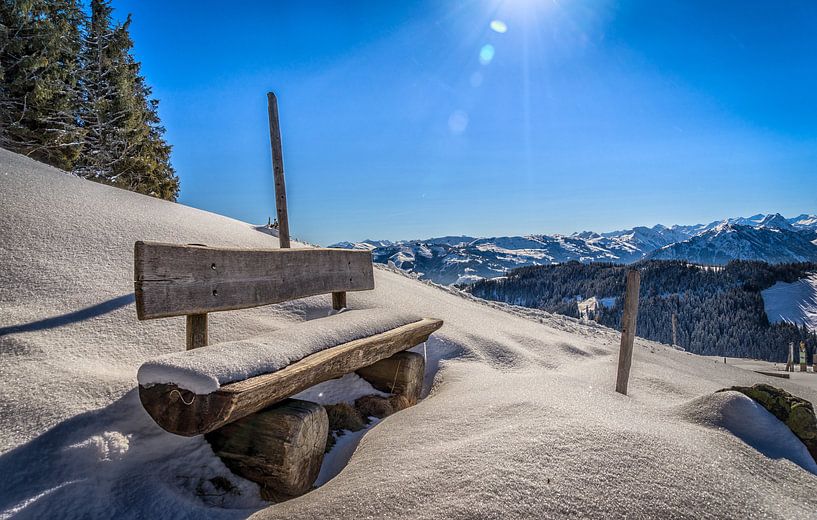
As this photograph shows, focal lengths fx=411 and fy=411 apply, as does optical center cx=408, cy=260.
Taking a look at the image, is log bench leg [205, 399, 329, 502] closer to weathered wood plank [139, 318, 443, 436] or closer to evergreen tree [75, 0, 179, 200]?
weathered wood plank [139, 318, 443, 436]

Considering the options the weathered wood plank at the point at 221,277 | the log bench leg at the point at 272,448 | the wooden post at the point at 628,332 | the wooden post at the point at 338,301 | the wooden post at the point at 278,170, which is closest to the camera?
the log bench leg at the point at 272,448

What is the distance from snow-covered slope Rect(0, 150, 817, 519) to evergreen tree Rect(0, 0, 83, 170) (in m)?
12.2

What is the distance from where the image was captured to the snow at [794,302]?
90.2 m

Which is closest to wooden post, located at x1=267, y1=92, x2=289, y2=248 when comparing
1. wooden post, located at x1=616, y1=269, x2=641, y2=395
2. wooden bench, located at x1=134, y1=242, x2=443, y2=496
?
wooden bench, located at x1=134, y1=242, x2=443, y2=496

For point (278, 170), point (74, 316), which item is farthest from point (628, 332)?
point (74, 316)

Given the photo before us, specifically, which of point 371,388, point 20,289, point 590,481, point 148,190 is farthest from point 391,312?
point 148,190

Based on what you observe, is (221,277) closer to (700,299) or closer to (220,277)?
(220,277)

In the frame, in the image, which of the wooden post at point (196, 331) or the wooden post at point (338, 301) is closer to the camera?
the wooden post at point (196, 331)

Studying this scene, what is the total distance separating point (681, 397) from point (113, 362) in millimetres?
5927

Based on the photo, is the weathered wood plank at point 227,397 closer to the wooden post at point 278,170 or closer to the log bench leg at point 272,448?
the log bench leg at point 272,448

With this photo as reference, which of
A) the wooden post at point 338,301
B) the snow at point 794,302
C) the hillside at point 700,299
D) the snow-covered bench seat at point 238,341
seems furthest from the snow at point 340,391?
the snow at point 794,302

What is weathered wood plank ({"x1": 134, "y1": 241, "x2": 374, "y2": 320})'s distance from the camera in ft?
8.02

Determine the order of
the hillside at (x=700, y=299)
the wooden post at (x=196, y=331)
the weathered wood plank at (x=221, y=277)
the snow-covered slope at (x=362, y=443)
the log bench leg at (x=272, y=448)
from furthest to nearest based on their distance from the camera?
the hillside at (x=700, y=299) → the wooden post at (x=196, y=331) → the weathered wood plank at (x=221, y=277) → the log bench leg at (x=272, y=448) → the snow-covered slope at (x=362, y=443)

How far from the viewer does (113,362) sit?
3.01 m
